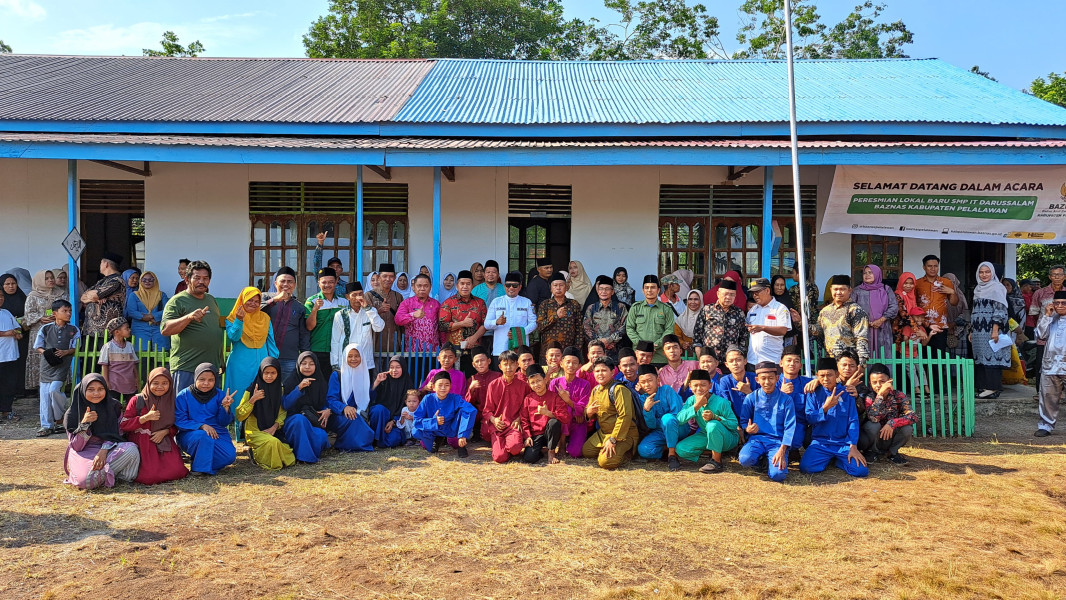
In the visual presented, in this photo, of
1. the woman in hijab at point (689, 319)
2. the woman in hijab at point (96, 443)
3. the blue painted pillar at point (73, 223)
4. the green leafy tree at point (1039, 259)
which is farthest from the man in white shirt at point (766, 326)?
the green leafy tree at point (1039, 259)

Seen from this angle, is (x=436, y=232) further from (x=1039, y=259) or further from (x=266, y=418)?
(x=1039, y=259)

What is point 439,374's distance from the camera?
6340mm

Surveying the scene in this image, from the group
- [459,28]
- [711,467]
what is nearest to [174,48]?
[459,28]

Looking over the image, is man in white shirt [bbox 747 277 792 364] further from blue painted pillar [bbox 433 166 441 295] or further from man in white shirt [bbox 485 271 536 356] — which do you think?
blue painted pillar [bbox 433 166 441 295]

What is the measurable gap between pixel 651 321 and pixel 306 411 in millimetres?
3183

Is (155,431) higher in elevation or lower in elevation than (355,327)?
lower

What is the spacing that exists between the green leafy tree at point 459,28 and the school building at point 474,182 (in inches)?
605

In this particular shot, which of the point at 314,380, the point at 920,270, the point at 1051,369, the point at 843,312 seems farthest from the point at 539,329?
the point at 920,270

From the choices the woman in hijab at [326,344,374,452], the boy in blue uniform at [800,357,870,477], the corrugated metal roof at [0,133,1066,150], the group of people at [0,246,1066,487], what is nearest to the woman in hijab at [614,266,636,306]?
the group of people at [0,246,1066,487]

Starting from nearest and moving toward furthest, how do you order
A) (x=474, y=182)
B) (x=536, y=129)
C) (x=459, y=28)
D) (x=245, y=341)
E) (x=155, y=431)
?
(x=155, y=431) < (x=245, y=341) < (x=536, y=129) < (x=474, y=182) < (x=459, y=28)

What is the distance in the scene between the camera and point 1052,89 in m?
17.4

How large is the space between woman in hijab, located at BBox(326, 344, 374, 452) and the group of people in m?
0.01

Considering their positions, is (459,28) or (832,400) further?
(459,28)

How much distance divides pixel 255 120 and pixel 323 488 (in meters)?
5.72
